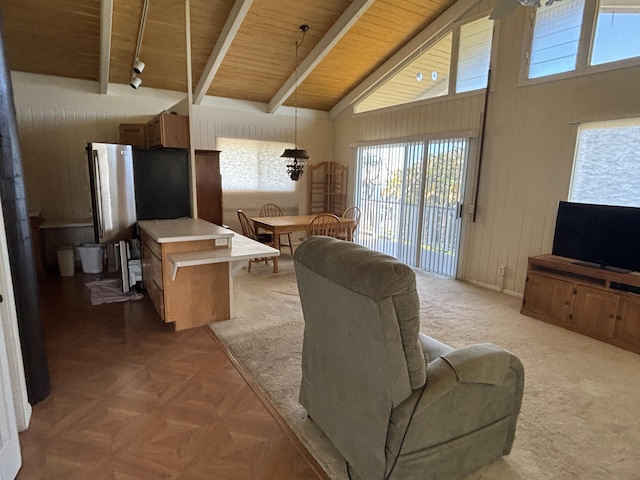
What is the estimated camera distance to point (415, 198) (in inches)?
220

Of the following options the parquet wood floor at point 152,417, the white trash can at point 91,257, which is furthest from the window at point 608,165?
the white trash can at point 91,257

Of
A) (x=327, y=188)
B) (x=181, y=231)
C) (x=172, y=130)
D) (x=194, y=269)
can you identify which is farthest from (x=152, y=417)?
(x=327, y=188)

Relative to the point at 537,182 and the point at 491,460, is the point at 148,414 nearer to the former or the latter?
the point at 491,460

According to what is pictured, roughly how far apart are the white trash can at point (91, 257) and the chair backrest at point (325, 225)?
3064 mm

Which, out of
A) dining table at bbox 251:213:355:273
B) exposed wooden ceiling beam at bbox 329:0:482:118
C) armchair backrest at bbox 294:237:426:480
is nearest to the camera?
armchair backrest at bbox 294:237:426:480

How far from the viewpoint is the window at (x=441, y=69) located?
15.0ft

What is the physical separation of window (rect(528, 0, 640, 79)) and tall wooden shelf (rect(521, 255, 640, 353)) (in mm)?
2022

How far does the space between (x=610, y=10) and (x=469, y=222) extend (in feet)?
8.36

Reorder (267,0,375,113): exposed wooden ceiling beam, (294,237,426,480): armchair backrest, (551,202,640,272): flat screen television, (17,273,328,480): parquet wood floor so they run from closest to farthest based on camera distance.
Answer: (294,237,426,480): armchair backrest → (17,273,328,480): parquet wood floor → (551,202,640,272): flat screen television → (267,0,375,113): exposed wooden ceiling beam

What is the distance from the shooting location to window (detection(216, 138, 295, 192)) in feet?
21.0

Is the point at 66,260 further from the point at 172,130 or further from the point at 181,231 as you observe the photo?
the point at 181,231

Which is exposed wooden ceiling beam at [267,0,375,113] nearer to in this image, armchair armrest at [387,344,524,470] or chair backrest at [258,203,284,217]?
chair backrest at [258,203,284,217]

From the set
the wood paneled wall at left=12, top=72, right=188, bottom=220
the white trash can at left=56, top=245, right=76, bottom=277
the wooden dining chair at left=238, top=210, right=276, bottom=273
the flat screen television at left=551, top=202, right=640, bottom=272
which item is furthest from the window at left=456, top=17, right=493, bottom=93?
the white trash can at left=56, top=245, right=76, bottom=277

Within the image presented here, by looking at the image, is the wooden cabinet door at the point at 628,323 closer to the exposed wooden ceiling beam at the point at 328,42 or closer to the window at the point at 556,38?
the window at the point at 556,38
